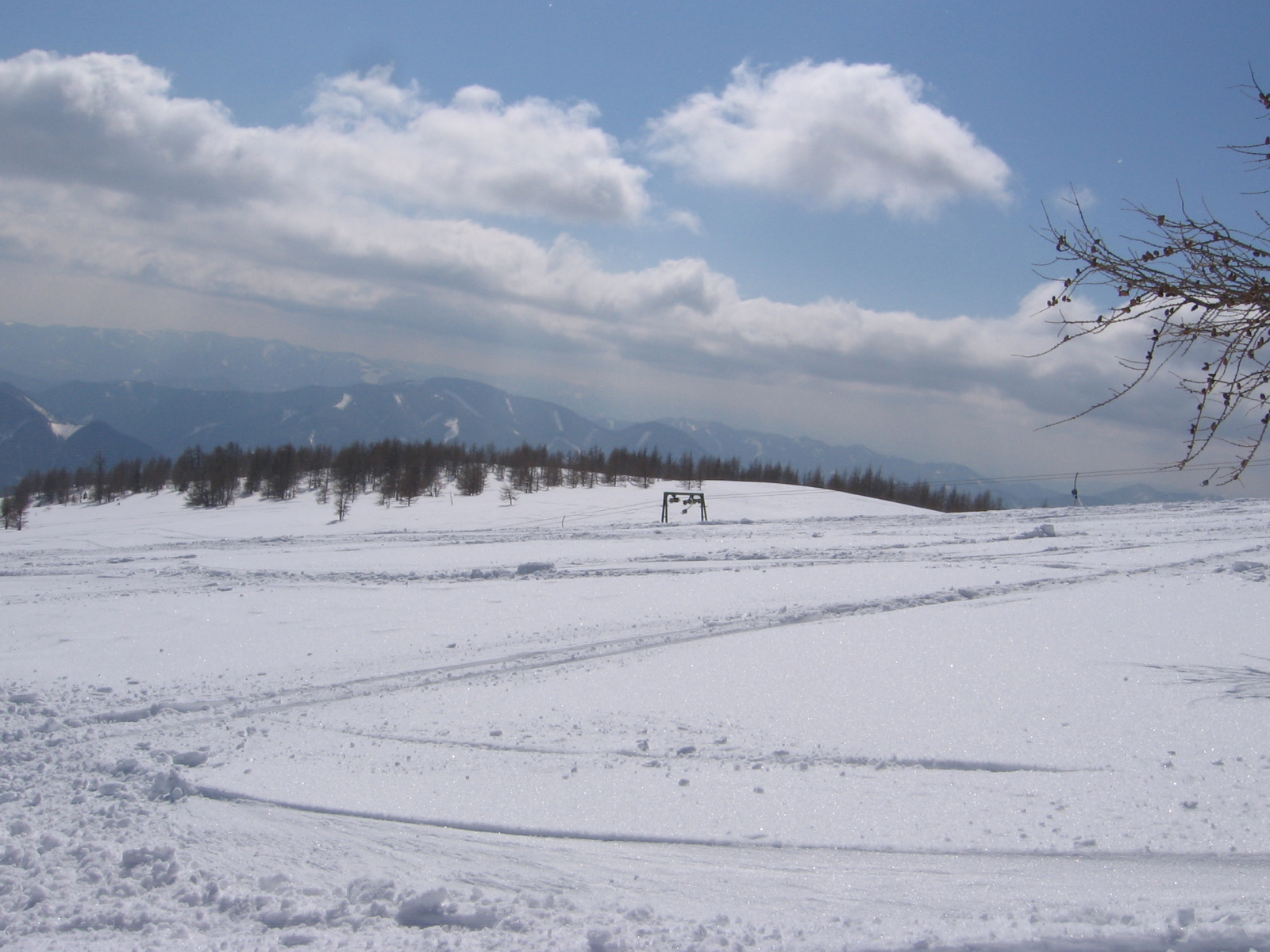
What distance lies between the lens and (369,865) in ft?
13.1

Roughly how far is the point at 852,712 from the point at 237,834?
14.8 feet

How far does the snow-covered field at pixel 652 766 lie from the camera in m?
3.45

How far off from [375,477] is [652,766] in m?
58.6

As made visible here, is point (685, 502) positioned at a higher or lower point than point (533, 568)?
higher

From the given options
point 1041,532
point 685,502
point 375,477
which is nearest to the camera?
point 1041,532

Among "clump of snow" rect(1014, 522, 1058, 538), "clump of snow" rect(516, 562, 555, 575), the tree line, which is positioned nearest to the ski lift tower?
"clump of snow" rect(516, 562, 555, 575)

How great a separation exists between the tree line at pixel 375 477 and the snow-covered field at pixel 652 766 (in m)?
25.0

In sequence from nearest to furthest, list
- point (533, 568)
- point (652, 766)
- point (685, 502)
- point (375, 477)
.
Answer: point (652, 766) → point (533, 568) → point (685, 502) → point (375, 477)

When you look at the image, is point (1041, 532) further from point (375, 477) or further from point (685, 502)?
point (375, 477)

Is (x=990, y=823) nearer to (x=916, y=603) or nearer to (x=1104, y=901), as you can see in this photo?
(x=1104, y=901)

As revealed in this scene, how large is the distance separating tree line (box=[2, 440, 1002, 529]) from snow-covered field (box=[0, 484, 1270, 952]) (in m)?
25.0

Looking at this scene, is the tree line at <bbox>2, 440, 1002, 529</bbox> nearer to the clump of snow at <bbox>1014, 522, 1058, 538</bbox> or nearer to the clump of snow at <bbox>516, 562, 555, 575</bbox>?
the clump of snow at <bbox>516, 562, 555, 575</bbox>

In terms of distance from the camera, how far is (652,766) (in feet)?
16.7

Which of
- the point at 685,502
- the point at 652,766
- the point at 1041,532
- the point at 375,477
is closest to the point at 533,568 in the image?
the point at 652,766
